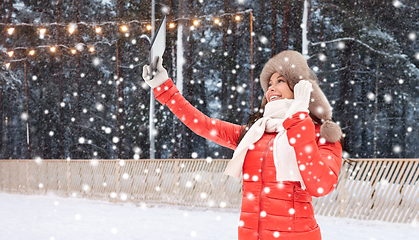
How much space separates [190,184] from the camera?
978 centimetres

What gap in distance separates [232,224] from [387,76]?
1427cm

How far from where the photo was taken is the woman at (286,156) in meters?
1.60

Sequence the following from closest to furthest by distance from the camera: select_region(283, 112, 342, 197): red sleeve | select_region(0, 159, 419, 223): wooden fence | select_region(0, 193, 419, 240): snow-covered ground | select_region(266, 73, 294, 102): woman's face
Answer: select_region(283, 112, 342, 197): red sleeve → select_region(266, 73, 294, 102): woman's face → select_region(0, 193, 419, 240): snow-covered ground → select_region(0, 159, 419, 223): wooden fence

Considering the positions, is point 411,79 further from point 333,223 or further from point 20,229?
point 20,229

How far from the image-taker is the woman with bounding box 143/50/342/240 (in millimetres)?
1600

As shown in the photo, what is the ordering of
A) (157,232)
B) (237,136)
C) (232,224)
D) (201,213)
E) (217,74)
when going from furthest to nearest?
(217,74), (201,213), (232,224), (157,232), (237,136)

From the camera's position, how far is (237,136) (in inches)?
93.5

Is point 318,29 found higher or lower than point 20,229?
higher

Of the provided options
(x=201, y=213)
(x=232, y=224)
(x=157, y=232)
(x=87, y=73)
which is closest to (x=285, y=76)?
(x=157, y=232)

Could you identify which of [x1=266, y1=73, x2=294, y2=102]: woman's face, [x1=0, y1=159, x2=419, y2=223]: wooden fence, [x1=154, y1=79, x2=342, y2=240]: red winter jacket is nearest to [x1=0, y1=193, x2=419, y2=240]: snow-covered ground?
[x1=0, y1=159, x2=419, y2=223]: wooden fence

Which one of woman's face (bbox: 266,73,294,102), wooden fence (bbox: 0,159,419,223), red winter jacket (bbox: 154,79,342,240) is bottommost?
wooden fence (bbox: 0,159,419,223)

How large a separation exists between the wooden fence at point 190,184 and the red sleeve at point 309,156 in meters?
4.21

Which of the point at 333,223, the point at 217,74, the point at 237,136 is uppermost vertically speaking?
the point at 237,136

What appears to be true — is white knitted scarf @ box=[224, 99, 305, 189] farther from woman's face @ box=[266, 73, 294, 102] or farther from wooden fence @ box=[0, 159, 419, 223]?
wooden fence @ box=[0, 159, 419, 223]
